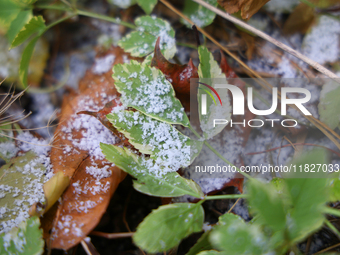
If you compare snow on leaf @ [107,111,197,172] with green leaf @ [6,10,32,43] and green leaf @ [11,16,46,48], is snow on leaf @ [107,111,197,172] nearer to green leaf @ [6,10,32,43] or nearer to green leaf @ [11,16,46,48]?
green leaf @ [11,16,46,48]

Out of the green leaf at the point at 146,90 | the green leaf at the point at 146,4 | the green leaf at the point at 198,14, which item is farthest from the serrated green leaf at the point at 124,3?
the green leaf at the point at 146,90

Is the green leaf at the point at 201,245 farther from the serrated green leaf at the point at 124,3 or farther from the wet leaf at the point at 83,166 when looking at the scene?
the serrated green leaf at the point at 124,3

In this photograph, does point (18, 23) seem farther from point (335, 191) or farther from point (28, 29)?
point (335, 191)

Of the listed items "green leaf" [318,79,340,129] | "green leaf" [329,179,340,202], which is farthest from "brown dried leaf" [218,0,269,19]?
"green leaf" [329,179,340,202]

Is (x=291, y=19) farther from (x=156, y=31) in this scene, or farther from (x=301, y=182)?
(x=301, y=182)

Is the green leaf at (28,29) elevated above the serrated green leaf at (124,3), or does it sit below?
below

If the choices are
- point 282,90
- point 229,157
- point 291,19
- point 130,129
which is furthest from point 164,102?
point 291,19
